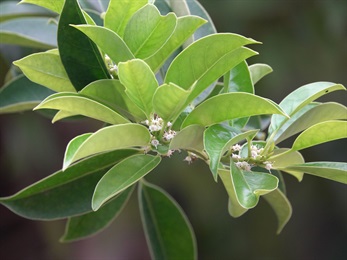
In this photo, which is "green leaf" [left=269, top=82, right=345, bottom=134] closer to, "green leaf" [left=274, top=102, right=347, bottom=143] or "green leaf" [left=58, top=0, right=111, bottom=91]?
"green leaf" [left=274, top=102, right=347, bottom=143]

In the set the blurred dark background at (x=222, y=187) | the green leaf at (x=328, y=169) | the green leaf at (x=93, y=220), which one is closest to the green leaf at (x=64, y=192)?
the green leaf at (x=93, y=220)

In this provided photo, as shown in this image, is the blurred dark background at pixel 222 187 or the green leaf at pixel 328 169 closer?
the green leaf at pixel 328 169

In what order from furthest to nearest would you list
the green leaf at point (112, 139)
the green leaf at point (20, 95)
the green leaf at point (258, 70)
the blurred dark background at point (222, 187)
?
the blurred dark background at point (222, 187)
the green leaf at point (20, 95)
the green leaf at point (258, 70)
the green leaf at point (112, 139)

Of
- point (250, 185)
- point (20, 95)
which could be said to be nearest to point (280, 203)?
point (250, 185)

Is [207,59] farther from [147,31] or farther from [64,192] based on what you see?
[64,192]

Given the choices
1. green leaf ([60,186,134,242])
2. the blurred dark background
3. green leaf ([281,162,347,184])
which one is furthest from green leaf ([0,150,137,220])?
the blurred dark background

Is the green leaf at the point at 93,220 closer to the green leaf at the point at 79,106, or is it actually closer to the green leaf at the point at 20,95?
the green leaf at the point at 20,95

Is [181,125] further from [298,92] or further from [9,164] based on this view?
[9,164]

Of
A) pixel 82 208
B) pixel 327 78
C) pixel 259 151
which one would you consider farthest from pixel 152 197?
pixel 327 78
